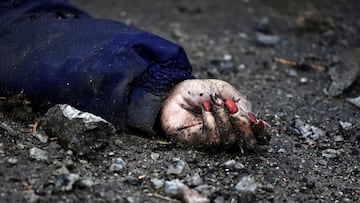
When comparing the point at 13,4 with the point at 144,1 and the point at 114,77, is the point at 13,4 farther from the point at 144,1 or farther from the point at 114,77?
the point at 144,1

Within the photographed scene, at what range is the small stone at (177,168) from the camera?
1571 millimetres

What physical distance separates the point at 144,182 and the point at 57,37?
0.60m

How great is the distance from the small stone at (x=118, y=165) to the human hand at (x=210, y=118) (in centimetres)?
19

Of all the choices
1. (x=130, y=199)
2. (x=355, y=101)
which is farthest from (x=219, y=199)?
(x=355, y=101)

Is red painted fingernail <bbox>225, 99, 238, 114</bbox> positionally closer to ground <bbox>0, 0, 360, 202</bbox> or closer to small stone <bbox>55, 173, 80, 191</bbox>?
ground <bbox>0, 0, 360, 202</bbox>

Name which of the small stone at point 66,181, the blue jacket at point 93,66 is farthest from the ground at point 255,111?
the blue jacket at point 93,66

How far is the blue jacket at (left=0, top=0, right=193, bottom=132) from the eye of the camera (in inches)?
67.9

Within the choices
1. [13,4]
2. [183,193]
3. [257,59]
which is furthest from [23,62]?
[257,59]

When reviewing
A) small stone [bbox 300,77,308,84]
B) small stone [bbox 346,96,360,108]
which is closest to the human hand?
small stone [bbox 346,96,360,108]

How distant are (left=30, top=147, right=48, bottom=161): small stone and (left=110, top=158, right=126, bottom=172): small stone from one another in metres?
0.17

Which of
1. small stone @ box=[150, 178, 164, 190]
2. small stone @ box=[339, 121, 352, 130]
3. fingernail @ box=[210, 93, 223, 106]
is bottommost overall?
small stone @ box=[339, 121, 352, 130]

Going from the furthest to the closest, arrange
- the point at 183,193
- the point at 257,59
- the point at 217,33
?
the point at 217,33, the point at 257,59, the point at 183,193

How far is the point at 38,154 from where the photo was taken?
1.54 meters

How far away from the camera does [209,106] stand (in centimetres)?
167
